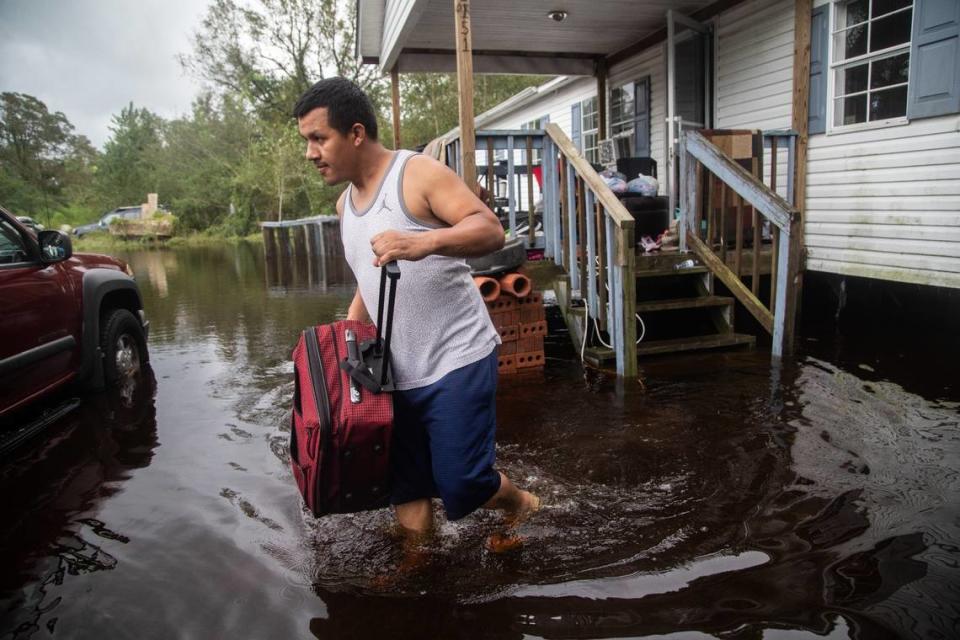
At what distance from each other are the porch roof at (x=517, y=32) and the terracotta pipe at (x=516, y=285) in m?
3.53

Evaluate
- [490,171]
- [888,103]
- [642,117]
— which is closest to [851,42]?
[888,103]

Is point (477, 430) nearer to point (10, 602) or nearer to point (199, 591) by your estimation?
point (199, 591)

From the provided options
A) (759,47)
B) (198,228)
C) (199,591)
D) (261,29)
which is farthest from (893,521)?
(198,228)

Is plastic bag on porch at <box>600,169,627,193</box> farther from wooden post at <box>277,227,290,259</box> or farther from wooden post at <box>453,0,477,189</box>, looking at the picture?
wooden post at <box>277,227,290,259</box>

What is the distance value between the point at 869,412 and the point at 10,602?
181 inches

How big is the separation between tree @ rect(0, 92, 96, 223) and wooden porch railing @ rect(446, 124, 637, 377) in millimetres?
18517

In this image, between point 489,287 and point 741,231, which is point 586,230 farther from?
point 741,231

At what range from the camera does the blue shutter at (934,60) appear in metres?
5.77

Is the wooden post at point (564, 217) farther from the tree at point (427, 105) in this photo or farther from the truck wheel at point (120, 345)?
the tree at point (427, 105)

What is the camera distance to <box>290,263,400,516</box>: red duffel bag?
2014 mm

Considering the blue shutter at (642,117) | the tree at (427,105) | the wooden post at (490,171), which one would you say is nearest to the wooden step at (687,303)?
the wooden post at (490,171)

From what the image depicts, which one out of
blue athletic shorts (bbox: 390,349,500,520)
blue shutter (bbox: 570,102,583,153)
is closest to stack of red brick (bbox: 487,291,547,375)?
blue athletic shorts (bbox: 390,349,500,520)

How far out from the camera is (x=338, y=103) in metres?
2.10

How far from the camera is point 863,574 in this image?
2.32 meters
